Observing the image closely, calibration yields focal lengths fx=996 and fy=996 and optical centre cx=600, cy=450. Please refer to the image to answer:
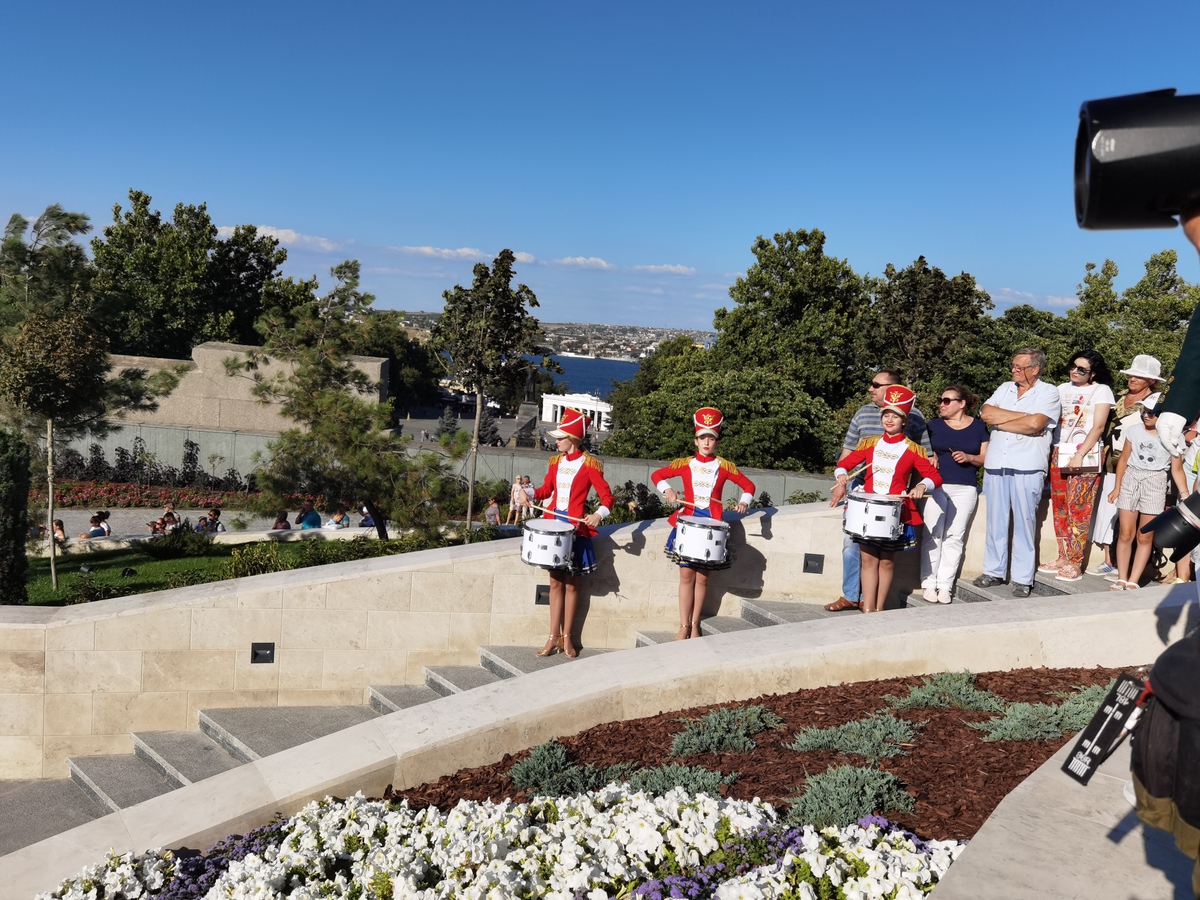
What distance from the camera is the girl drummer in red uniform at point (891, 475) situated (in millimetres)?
7906

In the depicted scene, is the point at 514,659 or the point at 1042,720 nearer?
the point at 1042,720

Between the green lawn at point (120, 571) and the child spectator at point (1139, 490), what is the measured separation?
26.8ft

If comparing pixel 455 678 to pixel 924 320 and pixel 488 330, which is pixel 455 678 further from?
pixel 924 320

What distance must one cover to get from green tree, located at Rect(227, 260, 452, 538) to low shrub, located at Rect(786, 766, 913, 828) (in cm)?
854

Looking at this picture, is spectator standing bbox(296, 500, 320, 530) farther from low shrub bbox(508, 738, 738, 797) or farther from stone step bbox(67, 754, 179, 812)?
low shrub bbox(508, 738, 738, 797)

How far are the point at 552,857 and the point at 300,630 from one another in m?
4.40

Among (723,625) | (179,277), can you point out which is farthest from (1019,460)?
(179,277)

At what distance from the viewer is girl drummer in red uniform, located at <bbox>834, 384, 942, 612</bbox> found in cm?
791

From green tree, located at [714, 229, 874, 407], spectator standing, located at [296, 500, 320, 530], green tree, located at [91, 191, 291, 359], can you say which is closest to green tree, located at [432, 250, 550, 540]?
spectator standing, located at [296, 500, 320, 530]

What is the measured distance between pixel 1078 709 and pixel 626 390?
9237cm

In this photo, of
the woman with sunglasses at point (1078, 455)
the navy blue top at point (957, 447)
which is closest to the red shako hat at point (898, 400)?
the navy blue top at point (957, 447)

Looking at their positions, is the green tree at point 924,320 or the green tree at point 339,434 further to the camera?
the green tree at point 924,320

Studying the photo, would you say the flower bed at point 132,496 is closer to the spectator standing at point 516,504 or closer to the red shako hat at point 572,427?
the spectator standing at point 516,504

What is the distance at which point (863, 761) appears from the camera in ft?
16.7
